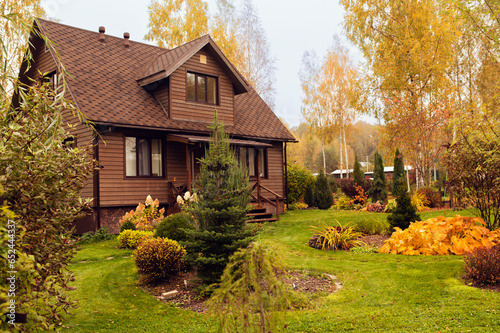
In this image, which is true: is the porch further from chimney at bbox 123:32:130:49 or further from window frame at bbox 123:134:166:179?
chimney at bbox 123:32:130:49

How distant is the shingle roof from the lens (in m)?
13.0

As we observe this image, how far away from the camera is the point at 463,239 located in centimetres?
806

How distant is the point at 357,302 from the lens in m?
5.49

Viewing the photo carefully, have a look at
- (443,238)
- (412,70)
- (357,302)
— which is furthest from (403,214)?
(412,70)

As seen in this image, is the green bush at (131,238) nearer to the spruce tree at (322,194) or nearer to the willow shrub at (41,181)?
the willow shrub at (41,181)

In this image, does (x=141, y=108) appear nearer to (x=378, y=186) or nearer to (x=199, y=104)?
(x=199, y=104)

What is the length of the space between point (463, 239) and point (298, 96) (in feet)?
108

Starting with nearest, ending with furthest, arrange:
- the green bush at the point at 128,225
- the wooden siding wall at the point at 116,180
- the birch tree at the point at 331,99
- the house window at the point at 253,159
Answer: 1. the green bush at the point at 128,225
2. the wooden siding wall at the point at 116,180
3. the house window at the point at 253,159
4. the birch tree at the point at 331,99

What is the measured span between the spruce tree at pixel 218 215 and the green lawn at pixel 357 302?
82 cm

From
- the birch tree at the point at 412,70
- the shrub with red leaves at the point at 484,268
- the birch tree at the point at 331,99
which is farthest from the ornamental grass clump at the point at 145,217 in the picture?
the birch tree at the point at 331,99

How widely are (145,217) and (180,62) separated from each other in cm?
638

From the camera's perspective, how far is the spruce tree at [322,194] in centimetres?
1988

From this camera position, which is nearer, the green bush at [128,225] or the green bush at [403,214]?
the green bush at [403,214]

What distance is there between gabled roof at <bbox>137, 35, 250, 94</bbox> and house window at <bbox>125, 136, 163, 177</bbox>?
251 centimetres
